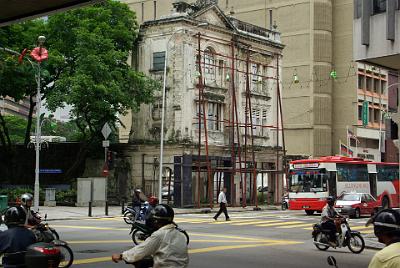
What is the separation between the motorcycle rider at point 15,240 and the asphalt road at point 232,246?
25.7ft

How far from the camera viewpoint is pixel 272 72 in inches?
2080

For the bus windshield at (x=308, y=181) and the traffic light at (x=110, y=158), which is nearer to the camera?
the bus windshield at (x=308, y=181)

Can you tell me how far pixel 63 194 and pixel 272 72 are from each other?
20470mm

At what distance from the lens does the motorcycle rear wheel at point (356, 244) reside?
18609 mm

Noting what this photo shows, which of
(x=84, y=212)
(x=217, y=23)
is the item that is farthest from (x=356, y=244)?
(x=217, y=23)

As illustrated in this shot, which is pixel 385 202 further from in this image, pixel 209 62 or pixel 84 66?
pixel 84 66

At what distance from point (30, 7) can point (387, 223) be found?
45.7 ft

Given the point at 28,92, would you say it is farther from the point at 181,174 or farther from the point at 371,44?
the point at 371,44

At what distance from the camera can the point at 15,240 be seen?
255 inches

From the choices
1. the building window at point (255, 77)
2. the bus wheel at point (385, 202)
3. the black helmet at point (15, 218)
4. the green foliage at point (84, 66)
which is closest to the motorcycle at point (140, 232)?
the black helmet at point (15, 218)

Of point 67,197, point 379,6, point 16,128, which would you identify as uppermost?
point 379,6

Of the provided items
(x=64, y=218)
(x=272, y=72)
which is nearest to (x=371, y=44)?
(x=64, y=218)

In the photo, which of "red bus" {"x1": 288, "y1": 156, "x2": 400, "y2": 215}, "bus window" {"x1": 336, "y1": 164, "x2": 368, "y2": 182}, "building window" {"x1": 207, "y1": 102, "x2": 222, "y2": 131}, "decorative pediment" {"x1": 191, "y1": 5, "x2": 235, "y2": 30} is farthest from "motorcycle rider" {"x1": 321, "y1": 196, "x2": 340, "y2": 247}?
"decorative pediment" {"x1": 191, "y1": 5, "x2": 235, "y2": 30}

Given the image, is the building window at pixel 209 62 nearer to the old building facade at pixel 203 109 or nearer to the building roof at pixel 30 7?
the old building facade at pixel 203 109
